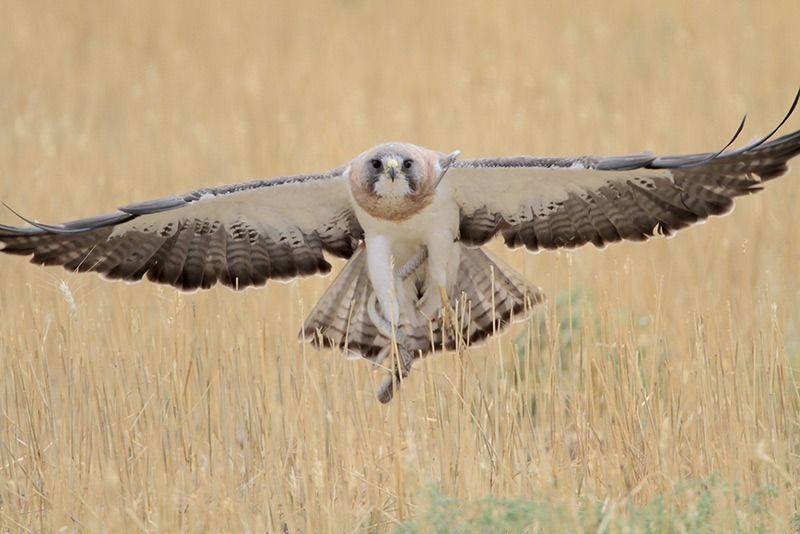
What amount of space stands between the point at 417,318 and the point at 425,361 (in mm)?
231

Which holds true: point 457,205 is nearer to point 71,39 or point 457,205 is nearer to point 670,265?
point 670,265

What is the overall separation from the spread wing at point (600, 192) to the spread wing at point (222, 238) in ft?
2.31

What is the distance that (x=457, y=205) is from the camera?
7.16 m

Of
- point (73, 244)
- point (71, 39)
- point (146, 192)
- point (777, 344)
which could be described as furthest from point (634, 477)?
point (71, 39)

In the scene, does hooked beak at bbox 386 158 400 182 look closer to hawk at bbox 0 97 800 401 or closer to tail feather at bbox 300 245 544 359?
hawk at bbox 0 97 800 401

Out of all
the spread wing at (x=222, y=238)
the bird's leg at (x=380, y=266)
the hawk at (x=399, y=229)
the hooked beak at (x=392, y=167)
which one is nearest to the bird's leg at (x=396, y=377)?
the hawk at (x=399, y=229)

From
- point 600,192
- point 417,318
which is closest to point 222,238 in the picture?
point 417,318

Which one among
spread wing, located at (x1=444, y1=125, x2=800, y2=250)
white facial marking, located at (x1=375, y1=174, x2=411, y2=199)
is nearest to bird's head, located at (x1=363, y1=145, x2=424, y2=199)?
white facial marking, located at (x1=375, y1=174, x2=411, y2=199)

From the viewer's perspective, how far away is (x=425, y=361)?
23.9 ft

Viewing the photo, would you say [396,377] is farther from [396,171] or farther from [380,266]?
[396,171]

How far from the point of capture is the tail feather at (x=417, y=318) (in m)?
7.22

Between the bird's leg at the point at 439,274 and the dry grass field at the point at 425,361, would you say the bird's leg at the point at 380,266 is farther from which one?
the dry grass field at the point at 425,361

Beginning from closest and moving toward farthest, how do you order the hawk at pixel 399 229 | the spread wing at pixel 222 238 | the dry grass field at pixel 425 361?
the dry grass field at pixel 425 361, the hawk at pixel 399 229, the spread wing at pixel 222 238

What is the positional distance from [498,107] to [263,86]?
2.68 m
